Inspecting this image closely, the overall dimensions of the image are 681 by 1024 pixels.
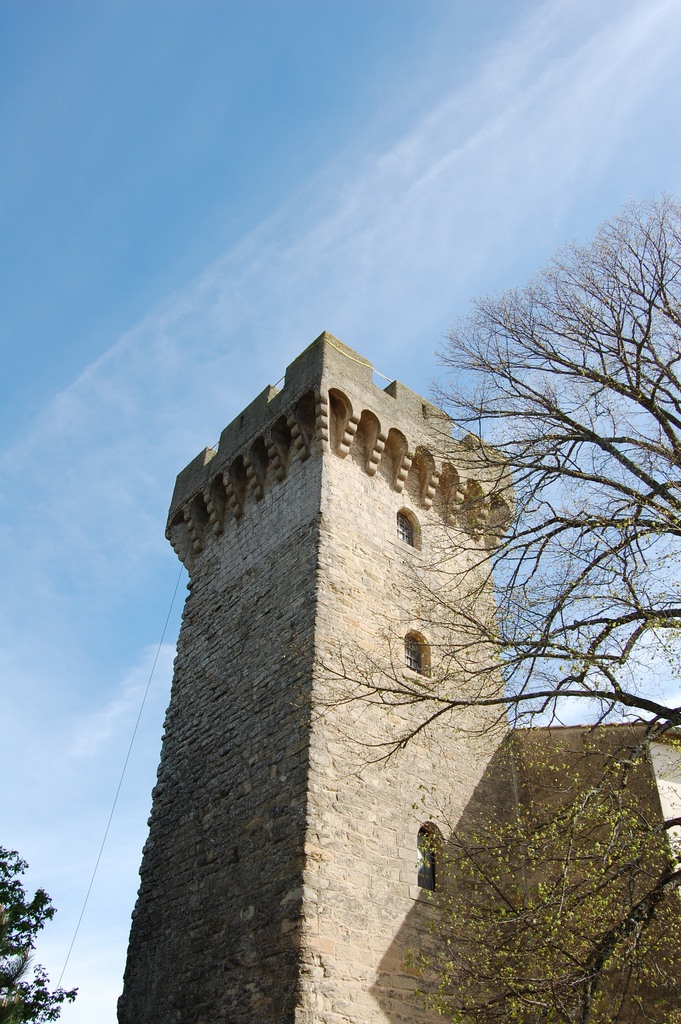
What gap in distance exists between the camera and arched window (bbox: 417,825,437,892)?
10.1 metres

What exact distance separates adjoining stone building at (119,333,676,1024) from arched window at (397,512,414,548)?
0.05m

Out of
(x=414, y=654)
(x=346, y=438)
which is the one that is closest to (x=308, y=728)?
(x=414, y=654)

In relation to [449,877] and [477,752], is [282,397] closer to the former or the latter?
[477,752]

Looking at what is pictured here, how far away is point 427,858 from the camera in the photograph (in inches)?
406

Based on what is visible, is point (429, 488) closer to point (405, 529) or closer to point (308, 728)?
point (405, 529)

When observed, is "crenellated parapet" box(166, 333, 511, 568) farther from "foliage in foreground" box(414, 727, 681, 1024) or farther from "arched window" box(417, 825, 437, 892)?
"foliage in foreground" box(414, 727, 681, 1024)

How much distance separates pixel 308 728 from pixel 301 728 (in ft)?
0.53

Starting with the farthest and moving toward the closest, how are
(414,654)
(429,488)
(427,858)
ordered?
(429,488)
(414,654)
(427,858)

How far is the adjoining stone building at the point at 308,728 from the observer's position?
349 inches

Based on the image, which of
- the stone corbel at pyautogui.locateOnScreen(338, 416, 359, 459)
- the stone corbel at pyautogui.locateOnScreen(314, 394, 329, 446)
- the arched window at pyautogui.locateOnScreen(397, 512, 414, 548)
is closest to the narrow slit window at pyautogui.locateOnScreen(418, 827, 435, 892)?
the arched window at pyautogui.locateOnScreen(397, 512, 414, 548)

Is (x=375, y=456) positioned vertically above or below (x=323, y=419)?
below

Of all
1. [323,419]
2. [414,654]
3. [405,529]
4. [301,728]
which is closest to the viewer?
[301,728]

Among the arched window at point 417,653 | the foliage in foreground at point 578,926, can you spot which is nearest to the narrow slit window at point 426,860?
the foliage in foreground at point 578,926

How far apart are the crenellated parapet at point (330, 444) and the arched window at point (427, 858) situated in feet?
13.6
